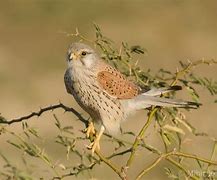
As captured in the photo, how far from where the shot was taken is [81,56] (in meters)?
5.52

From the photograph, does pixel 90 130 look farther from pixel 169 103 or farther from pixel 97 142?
pixel 169 103

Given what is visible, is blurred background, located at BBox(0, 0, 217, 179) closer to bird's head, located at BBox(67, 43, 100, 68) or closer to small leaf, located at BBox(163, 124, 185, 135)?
bird's head, located at BBox(67, 43, 100, 68)

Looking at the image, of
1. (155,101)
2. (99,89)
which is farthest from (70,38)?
(155,101)

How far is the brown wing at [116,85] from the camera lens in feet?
17.9

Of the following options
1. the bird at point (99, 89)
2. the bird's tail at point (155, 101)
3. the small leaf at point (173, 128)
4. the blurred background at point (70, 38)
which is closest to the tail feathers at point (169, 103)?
the bird's tail at point (155, 101)

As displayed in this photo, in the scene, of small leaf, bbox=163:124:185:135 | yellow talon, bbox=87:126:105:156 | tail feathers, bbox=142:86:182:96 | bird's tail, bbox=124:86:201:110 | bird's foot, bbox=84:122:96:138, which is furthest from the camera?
bird's foot, bbox=84:122:96:138

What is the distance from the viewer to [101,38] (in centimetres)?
444

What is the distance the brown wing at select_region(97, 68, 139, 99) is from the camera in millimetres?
5469

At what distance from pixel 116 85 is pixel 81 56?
0.75 ft

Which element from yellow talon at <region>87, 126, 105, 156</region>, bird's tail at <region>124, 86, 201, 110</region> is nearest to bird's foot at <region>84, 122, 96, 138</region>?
yellow talon at <region>87, 126, 105, 156</region>

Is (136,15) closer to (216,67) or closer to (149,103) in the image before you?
(216,67)

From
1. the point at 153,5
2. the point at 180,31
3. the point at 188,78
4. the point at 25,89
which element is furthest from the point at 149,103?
the point at 153,5

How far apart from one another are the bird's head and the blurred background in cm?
594

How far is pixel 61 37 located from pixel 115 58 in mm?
11387
